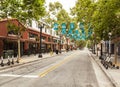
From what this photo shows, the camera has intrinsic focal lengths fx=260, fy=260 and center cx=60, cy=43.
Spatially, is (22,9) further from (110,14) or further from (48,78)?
(48,78)

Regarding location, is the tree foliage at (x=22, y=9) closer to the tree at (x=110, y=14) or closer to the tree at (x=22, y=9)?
the tree at (x=22, y=9)

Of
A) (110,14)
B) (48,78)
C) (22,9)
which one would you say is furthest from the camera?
(22,9)

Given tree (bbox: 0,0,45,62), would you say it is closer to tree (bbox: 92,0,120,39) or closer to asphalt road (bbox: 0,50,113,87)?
tree (bbox: 92,0,120,39)

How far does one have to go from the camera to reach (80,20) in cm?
4556

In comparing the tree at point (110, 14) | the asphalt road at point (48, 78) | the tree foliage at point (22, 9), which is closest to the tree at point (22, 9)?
the tree foliage at point (22, 9)

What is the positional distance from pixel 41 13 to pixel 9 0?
4.42 meters

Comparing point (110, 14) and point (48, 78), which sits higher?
point (110, 14)

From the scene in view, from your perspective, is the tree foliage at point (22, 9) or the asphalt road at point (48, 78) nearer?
the asphalt road at point (48, 78)

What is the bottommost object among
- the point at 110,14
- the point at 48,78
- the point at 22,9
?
the point at 48,78

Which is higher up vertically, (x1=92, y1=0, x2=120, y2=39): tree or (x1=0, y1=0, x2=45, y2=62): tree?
(x1=0, y1=0, x2=45, y2=62): tree

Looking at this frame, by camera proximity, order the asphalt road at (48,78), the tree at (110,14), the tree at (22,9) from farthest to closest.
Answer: the tree at (22,9), the tree at (110,14), the asphalt road at (48,78)

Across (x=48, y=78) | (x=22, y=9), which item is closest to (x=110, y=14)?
(x=22, y=9)

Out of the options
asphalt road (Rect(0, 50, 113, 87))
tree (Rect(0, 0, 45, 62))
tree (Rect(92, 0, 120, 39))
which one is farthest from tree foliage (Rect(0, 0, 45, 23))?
asphalt road (Rect(0, 50, 113, 87))

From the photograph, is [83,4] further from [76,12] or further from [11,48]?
[11,48]
